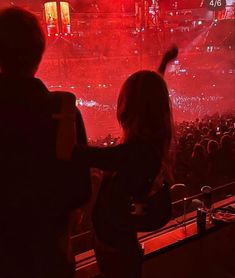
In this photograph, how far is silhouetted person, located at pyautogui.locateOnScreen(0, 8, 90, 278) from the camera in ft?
3.10

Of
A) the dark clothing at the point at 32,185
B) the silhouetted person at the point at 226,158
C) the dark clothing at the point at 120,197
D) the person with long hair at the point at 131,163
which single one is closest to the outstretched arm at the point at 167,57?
the person with long hair at the point at 131,163

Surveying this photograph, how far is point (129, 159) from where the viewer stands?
114 centimetres

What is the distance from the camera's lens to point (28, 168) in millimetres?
968

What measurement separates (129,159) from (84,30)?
11307mm

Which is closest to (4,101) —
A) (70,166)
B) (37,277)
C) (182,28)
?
(70,166)

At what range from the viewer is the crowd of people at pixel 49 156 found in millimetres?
950

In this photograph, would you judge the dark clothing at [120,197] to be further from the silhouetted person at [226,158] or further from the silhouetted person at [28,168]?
the silhouetted person at [226,158]

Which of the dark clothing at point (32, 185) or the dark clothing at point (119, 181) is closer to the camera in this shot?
the dark clothing at point (32, 185)

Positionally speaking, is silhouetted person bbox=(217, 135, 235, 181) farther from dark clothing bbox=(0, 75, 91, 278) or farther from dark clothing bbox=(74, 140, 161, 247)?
dark clothing bbox=(0, 75, 91, 278)

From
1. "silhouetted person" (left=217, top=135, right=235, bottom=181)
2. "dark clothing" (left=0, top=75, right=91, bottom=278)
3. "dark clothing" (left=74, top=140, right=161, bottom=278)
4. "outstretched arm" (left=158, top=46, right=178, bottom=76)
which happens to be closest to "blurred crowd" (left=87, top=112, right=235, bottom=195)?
"silhouetted person" (left=217, top=135, right=235, bottom=181)

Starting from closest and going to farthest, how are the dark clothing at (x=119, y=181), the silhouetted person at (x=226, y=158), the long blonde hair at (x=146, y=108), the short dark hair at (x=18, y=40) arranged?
the short dark hair at (x=18, y=40)
the dark clothing at (x=119, y=181)
the long blonde hair at (x=146, y=108)
the silhouetted person at (x=226, y=158)

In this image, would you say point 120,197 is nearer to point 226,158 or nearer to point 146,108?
point 146,108

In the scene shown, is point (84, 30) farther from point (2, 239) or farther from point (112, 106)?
point (2, 239)

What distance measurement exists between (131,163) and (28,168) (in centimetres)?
34
